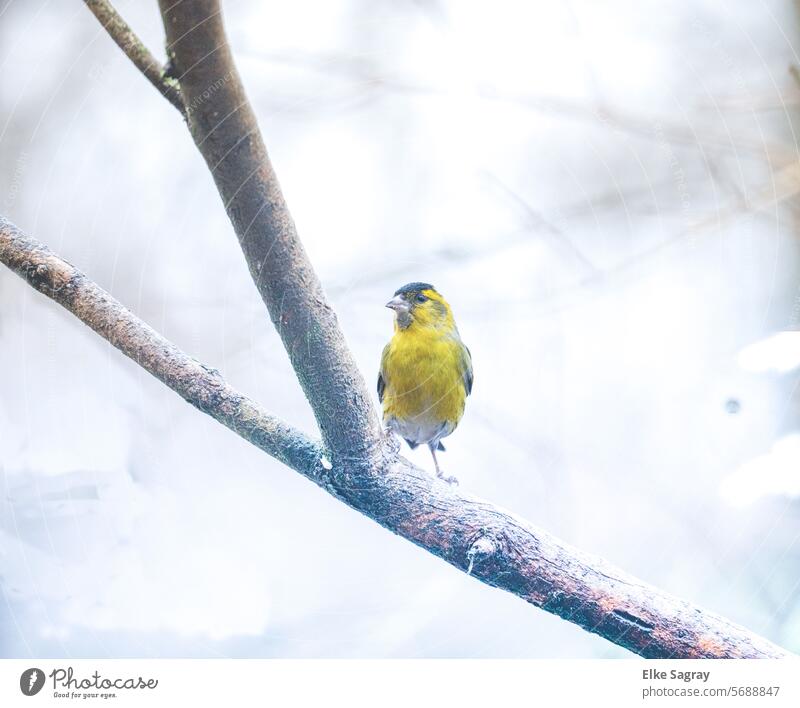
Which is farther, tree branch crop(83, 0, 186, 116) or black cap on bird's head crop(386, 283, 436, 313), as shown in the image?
black cap on bird's head crop(386, 283, 436, 313)

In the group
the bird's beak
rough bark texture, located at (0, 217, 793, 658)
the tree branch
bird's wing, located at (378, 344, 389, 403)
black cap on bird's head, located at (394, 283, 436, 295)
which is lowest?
rough bark texture, located at (0, 217, 793, 658)

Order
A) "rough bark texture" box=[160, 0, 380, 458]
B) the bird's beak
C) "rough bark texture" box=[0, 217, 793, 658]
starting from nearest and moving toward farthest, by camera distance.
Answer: "rough bark texture" box=[160, 0, 380, 458] < "rough bark texture" box=[0, 217, 793, 658] < the bird's beak

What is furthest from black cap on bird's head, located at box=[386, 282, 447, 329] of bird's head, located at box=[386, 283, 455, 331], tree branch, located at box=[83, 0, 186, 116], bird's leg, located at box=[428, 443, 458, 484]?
tree branch, located at box=[83, 0, 186, 116]

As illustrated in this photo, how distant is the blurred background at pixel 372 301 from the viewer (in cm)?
75

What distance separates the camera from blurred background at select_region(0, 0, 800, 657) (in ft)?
2.45

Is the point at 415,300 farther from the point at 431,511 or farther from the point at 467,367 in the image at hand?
the point at 431,511

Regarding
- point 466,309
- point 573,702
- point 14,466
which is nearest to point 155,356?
point 14,466

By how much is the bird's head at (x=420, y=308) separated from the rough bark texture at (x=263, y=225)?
0.17m

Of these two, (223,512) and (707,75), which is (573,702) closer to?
(223,512)

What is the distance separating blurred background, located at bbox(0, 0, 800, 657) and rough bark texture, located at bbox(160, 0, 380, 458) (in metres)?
0.09

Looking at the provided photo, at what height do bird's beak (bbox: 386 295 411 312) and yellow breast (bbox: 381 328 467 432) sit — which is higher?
bird's beak (bbox: 386 295 411 312)

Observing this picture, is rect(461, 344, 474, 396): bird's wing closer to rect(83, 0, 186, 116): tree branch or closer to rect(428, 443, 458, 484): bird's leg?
rect(428, 443, 458, 484): bird's leg

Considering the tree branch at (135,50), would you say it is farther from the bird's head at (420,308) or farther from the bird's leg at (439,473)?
the bird's leg at (439,473)

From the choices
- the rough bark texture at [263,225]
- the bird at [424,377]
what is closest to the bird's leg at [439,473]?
the bird at [424,377]
